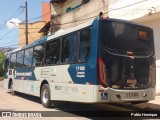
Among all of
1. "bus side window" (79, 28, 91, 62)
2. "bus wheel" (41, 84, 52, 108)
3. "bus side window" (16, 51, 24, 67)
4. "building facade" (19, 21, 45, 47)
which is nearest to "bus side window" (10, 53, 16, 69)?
"bus side window" (16, 51, 24, 67)

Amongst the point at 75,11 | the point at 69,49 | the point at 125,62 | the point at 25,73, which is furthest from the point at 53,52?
the point at 75,11

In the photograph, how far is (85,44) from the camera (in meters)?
10.0

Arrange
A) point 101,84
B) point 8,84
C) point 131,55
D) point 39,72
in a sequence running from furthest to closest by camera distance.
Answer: point 8,84 → point 39,72 → point 131,55 → point 101,84

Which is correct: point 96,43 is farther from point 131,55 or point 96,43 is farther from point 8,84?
point 8,84

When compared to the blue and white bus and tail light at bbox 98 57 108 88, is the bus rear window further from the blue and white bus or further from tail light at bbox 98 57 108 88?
tail light at bbox 98 57 108 88

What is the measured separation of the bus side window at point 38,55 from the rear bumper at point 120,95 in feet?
16.9

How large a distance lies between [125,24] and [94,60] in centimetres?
174

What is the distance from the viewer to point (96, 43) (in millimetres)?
9469

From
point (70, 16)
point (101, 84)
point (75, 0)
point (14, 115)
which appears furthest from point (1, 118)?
point (75, 0)

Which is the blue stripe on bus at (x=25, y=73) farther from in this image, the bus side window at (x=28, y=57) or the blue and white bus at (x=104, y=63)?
the blue and white bus at (x=104, y=63)

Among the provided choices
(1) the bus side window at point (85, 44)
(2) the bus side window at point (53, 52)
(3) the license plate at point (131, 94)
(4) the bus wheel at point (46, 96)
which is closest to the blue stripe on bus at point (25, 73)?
(4) the bus wheel at point (46, 96)

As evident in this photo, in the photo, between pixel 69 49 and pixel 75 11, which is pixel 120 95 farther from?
pixel 75 11

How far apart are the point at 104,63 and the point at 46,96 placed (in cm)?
461

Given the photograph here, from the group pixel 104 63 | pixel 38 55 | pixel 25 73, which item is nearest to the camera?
pixel 104 63
